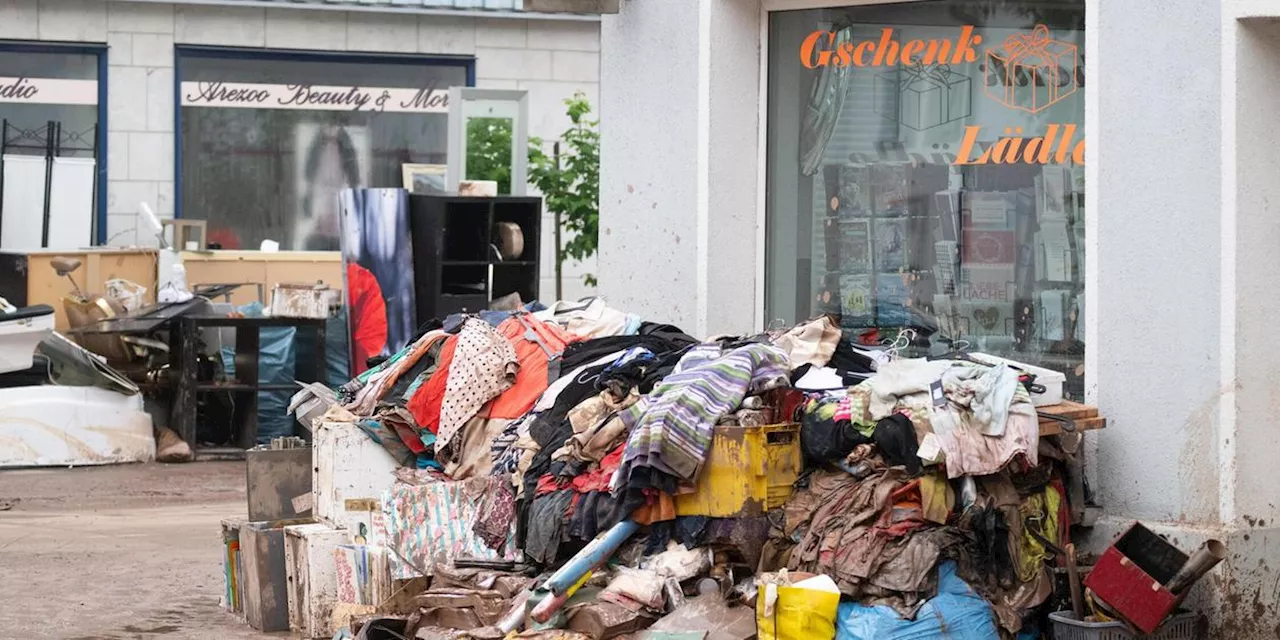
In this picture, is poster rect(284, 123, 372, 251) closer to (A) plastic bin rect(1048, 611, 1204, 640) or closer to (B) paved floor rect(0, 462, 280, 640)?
(B) paved floor rect(0, 462, 280, 640)

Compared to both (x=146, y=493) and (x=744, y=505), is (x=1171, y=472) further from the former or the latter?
(x=146, y=493)

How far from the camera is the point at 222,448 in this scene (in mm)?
16078

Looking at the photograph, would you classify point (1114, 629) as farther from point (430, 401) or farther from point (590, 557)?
point (430, 401)

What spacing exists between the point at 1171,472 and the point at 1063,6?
2431mm

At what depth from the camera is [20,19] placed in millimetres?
19203

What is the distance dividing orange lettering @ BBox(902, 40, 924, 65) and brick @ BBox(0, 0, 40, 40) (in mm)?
12936

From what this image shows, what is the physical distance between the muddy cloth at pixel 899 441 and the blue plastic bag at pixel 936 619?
17.9 inches

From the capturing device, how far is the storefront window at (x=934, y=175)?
867cm

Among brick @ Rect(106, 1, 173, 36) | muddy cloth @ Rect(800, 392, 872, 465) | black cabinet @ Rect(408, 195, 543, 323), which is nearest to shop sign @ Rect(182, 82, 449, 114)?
brick @ Rect(106, 1, 173, 36)

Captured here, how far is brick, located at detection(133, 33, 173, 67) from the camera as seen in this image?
1959cm

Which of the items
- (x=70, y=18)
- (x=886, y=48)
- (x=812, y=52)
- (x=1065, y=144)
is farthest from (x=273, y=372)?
(x=1065, y=144)

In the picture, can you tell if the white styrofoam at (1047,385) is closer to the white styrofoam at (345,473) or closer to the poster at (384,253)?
the white styrofoam at (345,473)

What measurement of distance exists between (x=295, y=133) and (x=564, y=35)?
11.2 feet

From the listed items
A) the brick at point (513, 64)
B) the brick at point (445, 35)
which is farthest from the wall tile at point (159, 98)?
the brick at point (513, 64)
